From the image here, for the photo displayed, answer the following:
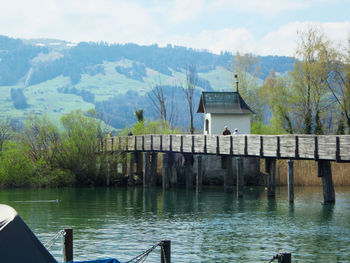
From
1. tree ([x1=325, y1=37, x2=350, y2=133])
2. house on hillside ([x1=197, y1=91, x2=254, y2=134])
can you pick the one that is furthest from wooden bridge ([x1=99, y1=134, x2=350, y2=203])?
tree ([x1=325, y1=37, x2=350, y2=133])

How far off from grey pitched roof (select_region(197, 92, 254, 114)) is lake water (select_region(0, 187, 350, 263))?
36.1 ft

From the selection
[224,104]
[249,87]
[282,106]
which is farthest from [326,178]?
[249,87]

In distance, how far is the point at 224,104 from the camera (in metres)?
56.7

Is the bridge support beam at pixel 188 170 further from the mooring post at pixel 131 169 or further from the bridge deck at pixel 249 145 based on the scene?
the mooring post at pixel 131 169

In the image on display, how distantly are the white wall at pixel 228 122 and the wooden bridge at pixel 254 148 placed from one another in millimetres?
5403

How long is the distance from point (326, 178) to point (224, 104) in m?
21.6

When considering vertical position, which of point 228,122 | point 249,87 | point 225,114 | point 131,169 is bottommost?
point 131,169

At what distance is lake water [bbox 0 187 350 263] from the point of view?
22.4 meters

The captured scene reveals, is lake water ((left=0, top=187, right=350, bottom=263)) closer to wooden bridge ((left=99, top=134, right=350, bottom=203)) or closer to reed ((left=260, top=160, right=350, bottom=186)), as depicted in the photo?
wooden bridge ((left=99, top=134, right=350, bottom=203))

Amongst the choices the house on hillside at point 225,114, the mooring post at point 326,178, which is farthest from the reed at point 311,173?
the mooring post at point 326,178

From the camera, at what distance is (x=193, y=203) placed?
128ft

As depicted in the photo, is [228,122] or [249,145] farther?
[228,122]

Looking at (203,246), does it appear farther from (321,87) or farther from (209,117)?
(321,87)

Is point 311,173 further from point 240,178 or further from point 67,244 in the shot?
point 67,244
